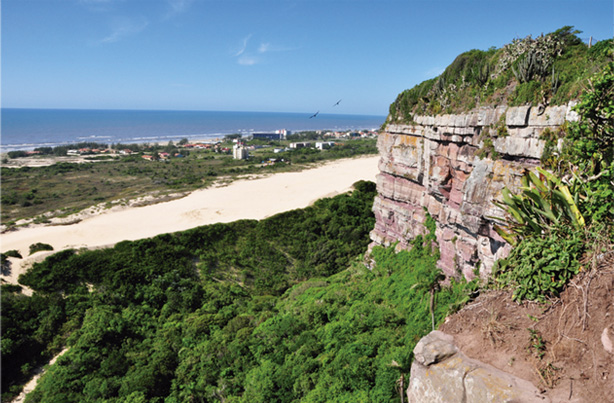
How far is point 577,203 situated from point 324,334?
11254 mm

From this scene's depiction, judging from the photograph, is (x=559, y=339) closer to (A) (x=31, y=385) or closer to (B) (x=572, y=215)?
(B) (x=572, y=215)

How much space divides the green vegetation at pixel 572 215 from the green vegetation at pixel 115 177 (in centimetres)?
4499

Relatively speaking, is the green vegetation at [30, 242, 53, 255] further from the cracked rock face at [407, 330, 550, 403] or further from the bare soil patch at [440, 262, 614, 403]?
the bare soil patch at [440, 262, 614, 403]

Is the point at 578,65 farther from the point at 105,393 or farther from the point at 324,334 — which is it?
the point at 105,393

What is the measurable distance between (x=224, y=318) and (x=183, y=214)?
19.1 meters

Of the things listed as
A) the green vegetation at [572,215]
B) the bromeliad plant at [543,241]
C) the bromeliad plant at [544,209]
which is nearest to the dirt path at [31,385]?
the bromeliad plant at [543,241]

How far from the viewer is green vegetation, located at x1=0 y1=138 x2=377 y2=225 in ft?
149

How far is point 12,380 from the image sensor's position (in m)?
17.8

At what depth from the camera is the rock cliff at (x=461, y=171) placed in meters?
10.8

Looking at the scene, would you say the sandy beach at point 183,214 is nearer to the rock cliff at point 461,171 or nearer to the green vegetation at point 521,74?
the rock cliff at point 461,171

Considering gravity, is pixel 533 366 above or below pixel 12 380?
above

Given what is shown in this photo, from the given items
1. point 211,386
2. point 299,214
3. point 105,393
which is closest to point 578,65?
point 211,386

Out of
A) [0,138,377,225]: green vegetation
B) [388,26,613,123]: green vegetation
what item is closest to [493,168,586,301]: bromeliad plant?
[388,26,613,123]: green vegetation

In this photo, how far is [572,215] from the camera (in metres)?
6.67
